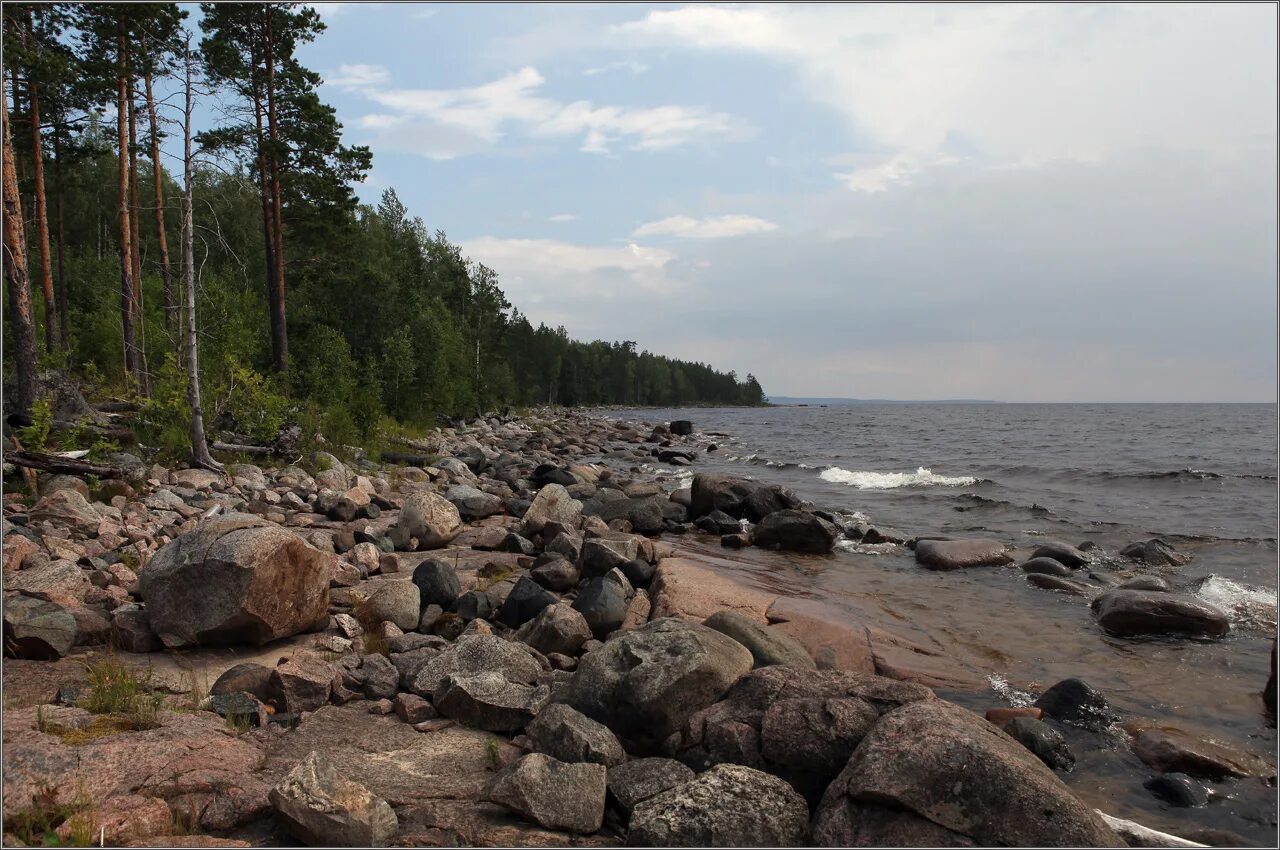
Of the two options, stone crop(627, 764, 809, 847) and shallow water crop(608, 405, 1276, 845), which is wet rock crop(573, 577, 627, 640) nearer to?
shallow water crop(608, 405, 1276, 845)

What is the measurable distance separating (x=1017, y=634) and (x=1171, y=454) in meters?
31.6

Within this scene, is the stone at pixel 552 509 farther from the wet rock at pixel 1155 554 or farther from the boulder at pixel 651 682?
the wet rock at pixel 1155 554

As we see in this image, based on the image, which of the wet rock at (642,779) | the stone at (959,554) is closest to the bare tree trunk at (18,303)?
the wet rock at (642,779)

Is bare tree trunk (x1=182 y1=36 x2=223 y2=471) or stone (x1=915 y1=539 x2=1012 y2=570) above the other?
bare tree trunk (x1=182 y1=36 x2=223 y2=471)

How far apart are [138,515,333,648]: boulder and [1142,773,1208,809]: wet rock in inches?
296

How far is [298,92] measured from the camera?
21547 mm

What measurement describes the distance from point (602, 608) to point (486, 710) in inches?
104

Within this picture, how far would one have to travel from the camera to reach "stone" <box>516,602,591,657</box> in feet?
23.5

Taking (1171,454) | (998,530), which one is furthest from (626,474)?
(1171,454)

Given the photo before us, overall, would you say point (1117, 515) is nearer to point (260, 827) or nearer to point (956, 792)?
point (956, 792)

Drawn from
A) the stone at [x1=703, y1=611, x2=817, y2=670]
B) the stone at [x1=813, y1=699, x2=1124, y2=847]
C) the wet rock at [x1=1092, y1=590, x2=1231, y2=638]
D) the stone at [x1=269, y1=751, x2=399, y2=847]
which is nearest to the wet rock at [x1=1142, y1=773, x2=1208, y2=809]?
the stone at [x1=813, y1=699, x2=1124, y2=847]

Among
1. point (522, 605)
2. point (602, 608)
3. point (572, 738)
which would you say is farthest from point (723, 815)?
point (522, 605)

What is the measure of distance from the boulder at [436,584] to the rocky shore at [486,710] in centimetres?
3

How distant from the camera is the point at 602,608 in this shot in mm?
7992
